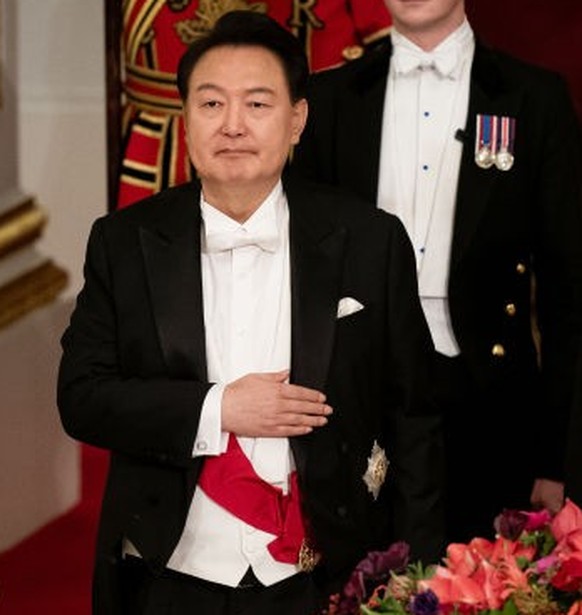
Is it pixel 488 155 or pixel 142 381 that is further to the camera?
pixel 488 155

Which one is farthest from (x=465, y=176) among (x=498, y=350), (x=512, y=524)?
(x=512, y=524)

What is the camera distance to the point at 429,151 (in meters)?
3.39

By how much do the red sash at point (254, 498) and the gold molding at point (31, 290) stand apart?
1.96 m

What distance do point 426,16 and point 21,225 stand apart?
1.83 m

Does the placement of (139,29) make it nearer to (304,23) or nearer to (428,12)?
(304,23)

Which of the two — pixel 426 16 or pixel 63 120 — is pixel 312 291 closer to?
pixel 426 16

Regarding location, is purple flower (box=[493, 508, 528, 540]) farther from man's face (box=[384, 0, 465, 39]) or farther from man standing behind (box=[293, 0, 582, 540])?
man's face (box=[384, 0, 465, 39])

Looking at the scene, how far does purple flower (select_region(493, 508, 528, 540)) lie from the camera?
7.20ft

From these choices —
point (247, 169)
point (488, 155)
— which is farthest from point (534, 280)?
point (247, 169)

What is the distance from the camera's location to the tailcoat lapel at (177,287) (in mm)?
2855

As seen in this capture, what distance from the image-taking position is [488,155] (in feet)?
11.0

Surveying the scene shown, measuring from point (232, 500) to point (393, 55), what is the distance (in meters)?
0.92

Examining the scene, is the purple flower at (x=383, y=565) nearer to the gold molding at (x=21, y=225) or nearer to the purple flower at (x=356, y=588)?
the purple flower at (x=356, y=588)

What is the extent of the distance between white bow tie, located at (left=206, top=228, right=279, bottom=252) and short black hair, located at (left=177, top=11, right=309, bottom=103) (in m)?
0.20
